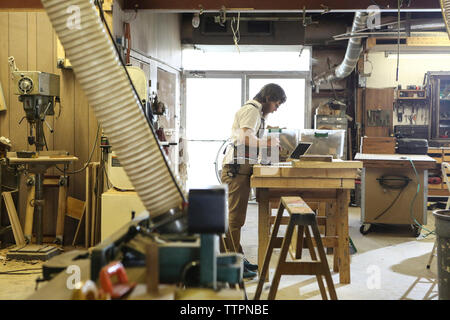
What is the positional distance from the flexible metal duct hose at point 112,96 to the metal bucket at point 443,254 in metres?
2.08

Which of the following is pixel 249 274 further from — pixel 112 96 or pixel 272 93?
pixel 112 96

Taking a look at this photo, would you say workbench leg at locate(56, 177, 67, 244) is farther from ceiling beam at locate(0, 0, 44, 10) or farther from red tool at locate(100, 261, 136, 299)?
red tool at locate(100, 261, 136, 299)

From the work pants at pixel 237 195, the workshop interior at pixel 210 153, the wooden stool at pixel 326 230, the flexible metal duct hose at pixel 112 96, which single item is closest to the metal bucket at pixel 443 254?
the workshop interior at pixel 210 153

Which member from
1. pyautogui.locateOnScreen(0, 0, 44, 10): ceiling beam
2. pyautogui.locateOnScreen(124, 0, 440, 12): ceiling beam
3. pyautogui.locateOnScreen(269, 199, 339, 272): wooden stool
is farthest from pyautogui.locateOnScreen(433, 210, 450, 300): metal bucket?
pyautogui.locateOnScreen(0, 0, 44, 10): ceiling beam

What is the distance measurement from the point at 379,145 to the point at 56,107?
4406 millimetres

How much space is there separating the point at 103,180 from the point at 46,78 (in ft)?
3.55

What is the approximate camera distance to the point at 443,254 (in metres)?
3.07

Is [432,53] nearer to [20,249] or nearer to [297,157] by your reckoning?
[297,157]

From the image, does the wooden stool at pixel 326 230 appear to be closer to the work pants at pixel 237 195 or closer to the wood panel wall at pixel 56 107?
the work pants at pixel 237 195

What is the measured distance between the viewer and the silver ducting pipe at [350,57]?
651 centimetres

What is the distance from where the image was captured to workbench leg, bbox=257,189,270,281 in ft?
12.3

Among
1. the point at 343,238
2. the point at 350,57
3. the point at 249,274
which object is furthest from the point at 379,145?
the point at 249,274

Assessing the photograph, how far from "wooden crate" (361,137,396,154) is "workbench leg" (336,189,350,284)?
3.26 metres
